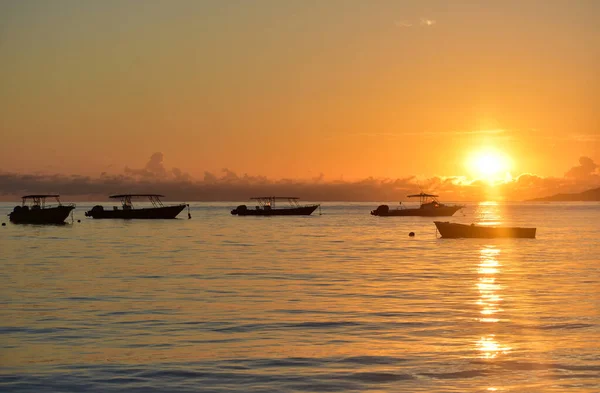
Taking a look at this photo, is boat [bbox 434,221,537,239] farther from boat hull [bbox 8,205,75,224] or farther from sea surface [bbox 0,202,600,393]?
boat hull [bbox 8,205,75,224]

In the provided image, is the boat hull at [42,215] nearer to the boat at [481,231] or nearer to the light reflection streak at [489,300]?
the boat at [481,231]

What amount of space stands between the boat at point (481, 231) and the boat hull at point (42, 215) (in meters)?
72.5

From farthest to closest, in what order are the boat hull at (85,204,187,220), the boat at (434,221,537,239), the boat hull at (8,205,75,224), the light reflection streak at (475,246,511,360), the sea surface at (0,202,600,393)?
the boat hull at (85,204,187,220), the boat hull at (8,205,75,224), the boat at (434,221,537,239), the light reflection streak at (475,246,511,360), the sea surface at (0,202,600,393)

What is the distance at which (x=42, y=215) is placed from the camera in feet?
454

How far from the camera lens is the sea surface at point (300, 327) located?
1928 centimetres

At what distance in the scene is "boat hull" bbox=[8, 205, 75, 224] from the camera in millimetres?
138250

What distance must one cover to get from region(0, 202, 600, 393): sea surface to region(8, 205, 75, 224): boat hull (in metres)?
86.3

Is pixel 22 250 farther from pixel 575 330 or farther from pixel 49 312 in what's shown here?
pixel 575 330

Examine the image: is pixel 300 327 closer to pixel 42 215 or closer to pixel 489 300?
pixel 489 300

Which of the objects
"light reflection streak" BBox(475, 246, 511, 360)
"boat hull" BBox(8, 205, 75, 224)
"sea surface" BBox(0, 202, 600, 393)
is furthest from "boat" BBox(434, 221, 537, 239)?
"boat hull" BBox(8, 205, 75, 224)

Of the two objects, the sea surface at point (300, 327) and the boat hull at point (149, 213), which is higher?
the boat hull at point (149, 213)

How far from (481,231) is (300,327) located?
67807 millimetres

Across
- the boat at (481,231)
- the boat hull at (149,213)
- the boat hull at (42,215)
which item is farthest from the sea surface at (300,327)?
the boat hull at (149,213)

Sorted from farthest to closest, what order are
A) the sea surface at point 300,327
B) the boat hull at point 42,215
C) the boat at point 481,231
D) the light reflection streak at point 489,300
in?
1. the boat hull at point 42,215
2. the boat at point 481,231
3. the light reflection streak at point 489,300
4. the sea surface at point 300,327
